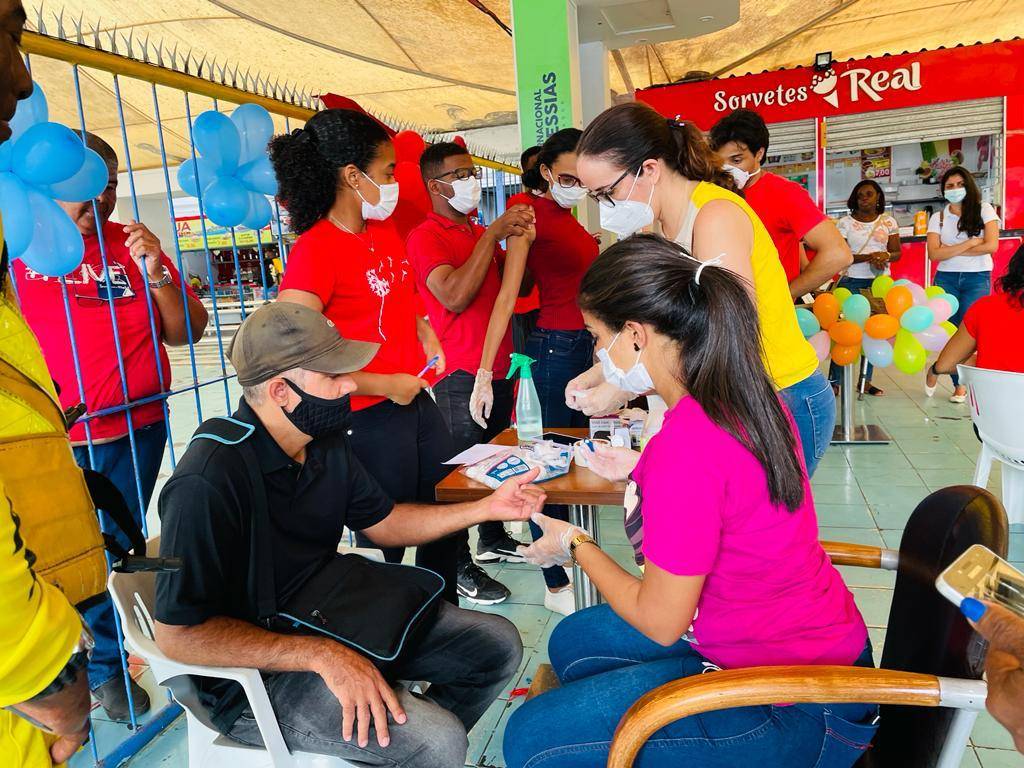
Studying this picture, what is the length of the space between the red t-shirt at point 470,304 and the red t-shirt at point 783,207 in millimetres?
1116

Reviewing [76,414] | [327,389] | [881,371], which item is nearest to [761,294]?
[327,389]

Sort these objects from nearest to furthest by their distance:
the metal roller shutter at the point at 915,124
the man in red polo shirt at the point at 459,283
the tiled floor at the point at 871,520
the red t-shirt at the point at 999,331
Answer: the tiled floor at the point at 871,520
the man in red polo shirt at the point at 459,283
the red t-shirt at the point at 999,331
the metal roller shutter at the point at 915,124

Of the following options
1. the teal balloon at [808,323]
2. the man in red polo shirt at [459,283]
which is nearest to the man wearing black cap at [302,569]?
the man in red polo shirt at [459,283]

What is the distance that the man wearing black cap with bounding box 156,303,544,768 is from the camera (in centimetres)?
129

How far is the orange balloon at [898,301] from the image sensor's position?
4.29 meters

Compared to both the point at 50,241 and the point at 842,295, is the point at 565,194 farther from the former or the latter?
the point at 842,295

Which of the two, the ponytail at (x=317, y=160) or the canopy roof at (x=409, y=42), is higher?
the canopy roof at (x=409, y=42)

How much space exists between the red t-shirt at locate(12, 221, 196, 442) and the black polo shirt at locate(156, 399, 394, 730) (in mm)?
968

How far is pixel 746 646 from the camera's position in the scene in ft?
3.97

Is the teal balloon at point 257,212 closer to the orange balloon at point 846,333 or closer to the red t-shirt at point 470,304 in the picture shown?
the red t-shirt at point 470,304

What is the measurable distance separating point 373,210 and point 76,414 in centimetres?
118

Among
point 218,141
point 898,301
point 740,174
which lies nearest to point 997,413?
point 740,174

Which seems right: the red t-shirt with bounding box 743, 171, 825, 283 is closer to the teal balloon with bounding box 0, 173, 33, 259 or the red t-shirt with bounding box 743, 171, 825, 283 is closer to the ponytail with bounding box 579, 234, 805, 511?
the ponytail with bounding box 579, 234, 805, 511

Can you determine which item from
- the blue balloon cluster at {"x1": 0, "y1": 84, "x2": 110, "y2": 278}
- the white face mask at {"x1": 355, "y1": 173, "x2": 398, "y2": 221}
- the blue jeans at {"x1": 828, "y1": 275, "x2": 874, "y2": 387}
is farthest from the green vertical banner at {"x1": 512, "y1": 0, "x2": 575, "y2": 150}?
the blue balloon cluster at {"x1": 0, "y1": 84, "x2": 110, "y2": 278}
